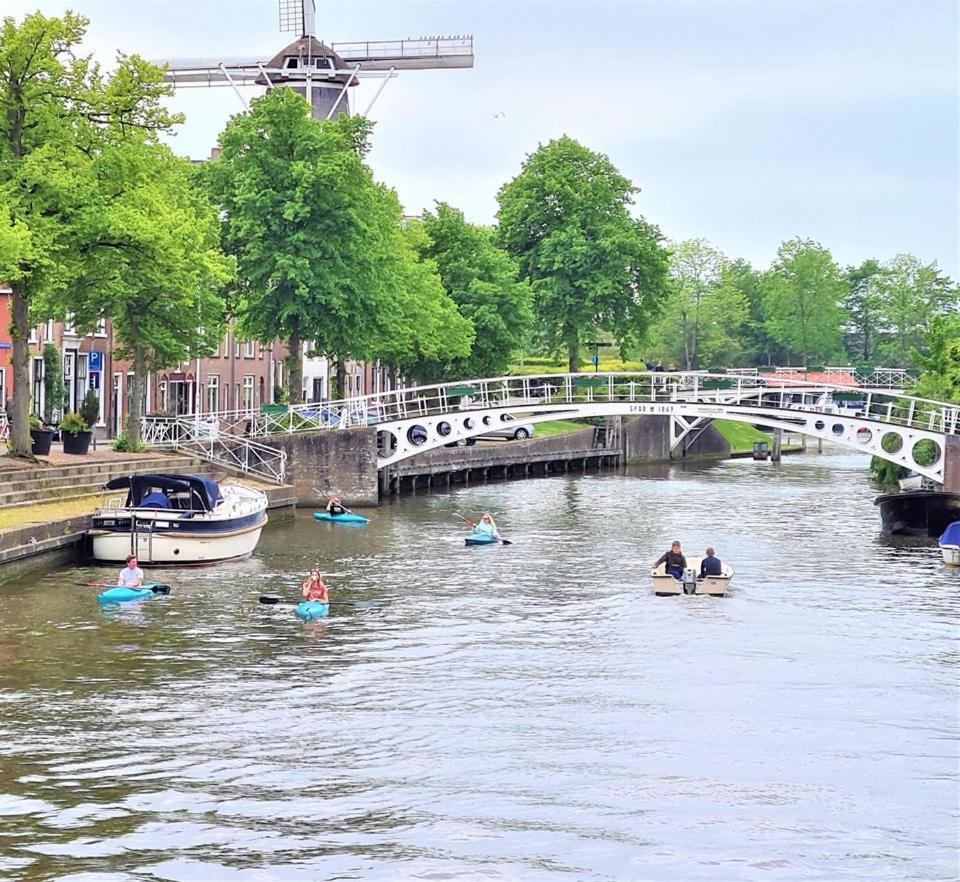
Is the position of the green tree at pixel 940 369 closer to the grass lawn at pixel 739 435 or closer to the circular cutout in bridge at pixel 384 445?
the circular cutout in bridge at pixel 384 445

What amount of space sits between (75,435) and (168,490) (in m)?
10.9

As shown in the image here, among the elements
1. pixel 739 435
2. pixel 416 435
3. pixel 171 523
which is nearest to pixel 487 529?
pixel 171 523

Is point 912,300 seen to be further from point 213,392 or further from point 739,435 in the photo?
point 213,392

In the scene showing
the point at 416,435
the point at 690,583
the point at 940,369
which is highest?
the point at 940,369

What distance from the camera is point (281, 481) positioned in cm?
6562

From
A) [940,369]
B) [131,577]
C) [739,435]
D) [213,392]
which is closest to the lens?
[131,577]

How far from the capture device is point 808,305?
171m

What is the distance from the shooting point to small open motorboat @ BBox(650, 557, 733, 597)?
148 feet

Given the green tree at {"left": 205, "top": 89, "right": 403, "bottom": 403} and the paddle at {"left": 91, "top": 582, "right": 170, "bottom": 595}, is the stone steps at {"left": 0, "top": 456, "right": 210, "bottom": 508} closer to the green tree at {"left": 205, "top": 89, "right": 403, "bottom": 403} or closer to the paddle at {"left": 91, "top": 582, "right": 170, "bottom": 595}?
the paddle at {"left": 91, "top": 582, "right": 170, "bottom": 595}

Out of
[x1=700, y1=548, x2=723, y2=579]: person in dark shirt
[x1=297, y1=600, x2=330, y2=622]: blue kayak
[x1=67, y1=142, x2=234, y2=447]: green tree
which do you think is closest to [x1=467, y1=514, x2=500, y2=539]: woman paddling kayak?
[x1=67, y1=142, x2=234, y2=447]: green tree

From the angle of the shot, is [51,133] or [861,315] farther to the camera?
[861,315]

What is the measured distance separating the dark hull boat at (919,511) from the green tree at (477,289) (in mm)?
37065

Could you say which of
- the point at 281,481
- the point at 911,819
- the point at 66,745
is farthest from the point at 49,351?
the point at 911,819

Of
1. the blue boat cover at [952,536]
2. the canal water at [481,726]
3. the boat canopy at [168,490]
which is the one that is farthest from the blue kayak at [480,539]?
the blue boat cover at [952,536]
